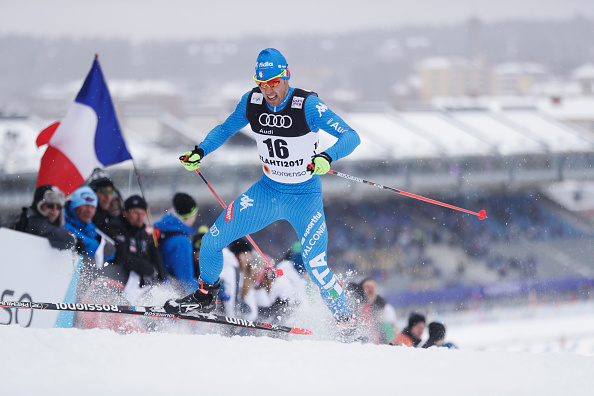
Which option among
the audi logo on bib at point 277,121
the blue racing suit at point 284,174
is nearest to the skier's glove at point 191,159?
the blue racing suit at point 284,174

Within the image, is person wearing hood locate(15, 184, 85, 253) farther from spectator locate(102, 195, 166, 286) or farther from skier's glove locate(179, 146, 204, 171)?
skier's glove locate(179, 146, 204, 171)

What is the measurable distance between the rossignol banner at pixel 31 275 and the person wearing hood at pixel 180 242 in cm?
82

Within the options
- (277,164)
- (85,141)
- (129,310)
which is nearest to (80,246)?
(129,310)

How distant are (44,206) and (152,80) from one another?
134 feet

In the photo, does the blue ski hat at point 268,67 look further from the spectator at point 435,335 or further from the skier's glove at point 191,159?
the spectator at point 435,335

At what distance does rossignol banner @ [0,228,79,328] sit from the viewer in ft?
11.6

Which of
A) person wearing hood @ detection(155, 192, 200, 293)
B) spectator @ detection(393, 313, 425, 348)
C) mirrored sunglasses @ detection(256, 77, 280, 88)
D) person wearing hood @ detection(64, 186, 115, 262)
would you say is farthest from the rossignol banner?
spectator @ detection(393, 313, 425, 348)

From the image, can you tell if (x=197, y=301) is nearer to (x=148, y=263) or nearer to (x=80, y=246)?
(x=148, y=263)

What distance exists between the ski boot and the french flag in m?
1.76

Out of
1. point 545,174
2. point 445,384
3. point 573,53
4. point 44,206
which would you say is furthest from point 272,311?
point 573,53

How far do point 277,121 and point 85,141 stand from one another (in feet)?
7.37

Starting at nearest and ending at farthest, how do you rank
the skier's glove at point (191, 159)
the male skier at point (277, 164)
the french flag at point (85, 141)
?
the male skier at point (277, 164) < the skier's glove at point (191, 159) < the french flag at point (85, 141)

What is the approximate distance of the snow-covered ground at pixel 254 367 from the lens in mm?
2582

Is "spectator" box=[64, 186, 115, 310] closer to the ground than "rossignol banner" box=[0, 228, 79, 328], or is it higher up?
higher up
